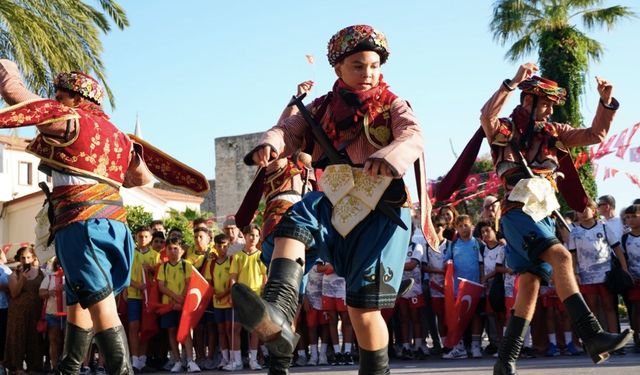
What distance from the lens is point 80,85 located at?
5.81 m

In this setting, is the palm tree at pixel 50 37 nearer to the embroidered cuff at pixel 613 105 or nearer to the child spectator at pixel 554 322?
the child spectator at pixel 554 322

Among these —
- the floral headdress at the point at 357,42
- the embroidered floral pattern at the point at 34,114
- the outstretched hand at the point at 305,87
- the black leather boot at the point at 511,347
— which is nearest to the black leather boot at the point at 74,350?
the embroidered floral pattern at the point at 34,114

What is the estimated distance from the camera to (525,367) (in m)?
8.74

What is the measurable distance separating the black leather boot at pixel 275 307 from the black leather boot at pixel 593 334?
2.39 m

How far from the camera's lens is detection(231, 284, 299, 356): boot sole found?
3.60 metres

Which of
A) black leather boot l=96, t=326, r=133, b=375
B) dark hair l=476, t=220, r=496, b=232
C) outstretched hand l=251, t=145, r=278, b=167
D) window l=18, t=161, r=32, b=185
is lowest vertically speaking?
black leather boot l=96, t=326, r=133, b=375

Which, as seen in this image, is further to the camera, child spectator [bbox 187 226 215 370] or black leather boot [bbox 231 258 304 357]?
child spectator [bbox 187 226 215 370]

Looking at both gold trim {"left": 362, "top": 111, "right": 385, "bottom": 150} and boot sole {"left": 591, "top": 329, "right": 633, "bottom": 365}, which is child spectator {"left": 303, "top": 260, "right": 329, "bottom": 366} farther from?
gold trim {"left": 362, "top": 111, "right": 385, "bottom": 150}

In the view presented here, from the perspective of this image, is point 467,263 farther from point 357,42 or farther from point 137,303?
point 357,42

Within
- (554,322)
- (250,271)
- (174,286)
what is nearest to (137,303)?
(174,286)

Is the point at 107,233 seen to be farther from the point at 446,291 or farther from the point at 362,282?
the point at 446,291

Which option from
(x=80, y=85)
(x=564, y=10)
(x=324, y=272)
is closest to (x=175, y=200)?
(x=564, y=10)

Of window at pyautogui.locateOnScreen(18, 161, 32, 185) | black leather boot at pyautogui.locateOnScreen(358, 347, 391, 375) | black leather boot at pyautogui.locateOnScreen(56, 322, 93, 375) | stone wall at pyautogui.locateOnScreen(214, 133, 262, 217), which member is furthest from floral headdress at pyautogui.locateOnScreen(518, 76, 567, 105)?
stone wall at pyautogui.locateOnScreen(214, 133, 262, 217)

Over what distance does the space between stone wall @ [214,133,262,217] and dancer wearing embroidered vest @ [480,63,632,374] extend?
5572 centimetres
